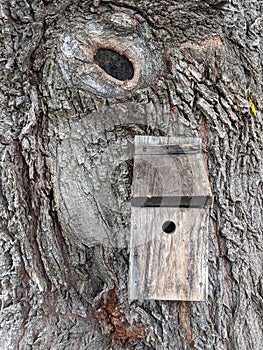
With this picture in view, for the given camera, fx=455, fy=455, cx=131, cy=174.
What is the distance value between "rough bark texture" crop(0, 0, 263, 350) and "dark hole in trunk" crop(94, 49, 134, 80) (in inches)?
1.5

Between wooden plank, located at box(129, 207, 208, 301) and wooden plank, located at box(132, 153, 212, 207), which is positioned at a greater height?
wooden plank, located at box(132, 153, 212, 207)

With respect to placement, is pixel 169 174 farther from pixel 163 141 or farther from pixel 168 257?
pixel 168 257

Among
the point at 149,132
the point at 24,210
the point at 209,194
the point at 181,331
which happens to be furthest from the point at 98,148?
the point at 181,331

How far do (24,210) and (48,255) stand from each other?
0.24 m

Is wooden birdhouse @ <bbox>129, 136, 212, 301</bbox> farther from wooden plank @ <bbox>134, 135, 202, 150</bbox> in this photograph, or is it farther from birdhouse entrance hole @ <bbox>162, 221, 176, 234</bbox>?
wooden plank @ <bbox>134, 135, 202, 150</bbox>

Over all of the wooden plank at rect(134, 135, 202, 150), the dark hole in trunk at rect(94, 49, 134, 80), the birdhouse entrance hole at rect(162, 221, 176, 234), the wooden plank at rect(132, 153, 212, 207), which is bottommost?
the birdhouse entrance hole at rect(162, 221, 176, 234)

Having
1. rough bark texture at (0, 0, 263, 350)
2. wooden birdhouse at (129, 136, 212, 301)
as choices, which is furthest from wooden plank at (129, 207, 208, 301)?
rough bark texture at (0, 0, 263, 350)

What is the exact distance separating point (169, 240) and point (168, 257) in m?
0.07

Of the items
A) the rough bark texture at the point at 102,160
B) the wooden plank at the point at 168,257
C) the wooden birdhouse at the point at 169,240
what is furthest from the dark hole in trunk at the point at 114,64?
the wooden plank at the point at 168,257

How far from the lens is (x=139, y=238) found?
5.84 feet

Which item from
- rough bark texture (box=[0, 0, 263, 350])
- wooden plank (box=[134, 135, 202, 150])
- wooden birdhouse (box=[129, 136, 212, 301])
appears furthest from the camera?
rough bark texture (box=[0, 0, 263, 350])

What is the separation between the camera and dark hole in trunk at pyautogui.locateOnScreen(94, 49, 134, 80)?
6.77ft

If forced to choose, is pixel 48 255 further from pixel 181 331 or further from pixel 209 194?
pixel 209 194

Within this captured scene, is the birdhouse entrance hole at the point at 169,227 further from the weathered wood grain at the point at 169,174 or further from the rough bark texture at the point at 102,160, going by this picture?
the rough bark texture at the point at 102,160
